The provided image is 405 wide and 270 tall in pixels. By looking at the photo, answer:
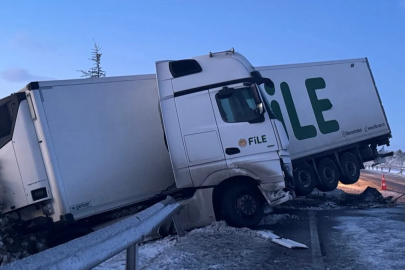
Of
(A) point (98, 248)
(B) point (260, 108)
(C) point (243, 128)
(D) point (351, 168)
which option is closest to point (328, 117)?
(D) point (351, 168)

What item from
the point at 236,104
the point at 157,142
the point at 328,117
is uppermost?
the point at 236,104

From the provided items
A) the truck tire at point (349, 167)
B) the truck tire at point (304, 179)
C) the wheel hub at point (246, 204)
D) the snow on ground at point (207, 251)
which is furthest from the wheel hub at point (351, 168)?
the snow on ground at point (207, 251)

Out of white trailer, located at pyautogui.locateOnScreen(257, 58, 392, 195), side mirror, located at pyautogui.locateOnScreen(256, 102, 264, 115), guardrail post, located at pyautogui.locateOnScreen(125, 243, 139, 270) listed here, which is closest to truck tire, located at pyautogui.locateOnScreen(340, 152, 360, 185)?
white trailer, located at pyautogui.locateOnScreen(257, 58, 392, 195)

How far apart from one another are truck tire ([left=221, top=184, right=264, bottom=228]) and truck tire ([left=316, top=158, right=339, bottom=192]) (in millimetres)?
5061

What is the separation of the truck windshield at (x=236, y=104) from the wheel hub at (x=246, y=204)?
59.6 inches

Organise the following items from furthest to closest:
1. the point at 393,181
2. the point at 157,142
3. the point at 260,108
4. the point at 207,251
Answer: the point at 393,181 < the point at 157,142 < the point at 260,108 < the point at 207,251

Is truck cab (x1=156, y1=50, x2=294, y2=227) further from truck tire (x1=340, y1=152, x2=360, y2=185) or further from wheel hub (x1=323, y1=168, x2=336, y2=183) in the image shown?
truck tire (x1=340, y1=152, x2=360, y2=185)

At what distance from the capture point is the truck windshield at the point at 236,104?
895cm

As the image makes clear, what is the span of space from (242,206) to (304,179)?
460 centimetres

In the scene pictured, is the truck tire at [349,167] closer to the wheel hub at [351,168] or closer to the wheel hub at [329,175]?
the wheel hub at [351,168]

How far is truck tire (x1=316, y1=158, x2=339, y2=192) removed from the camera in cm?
1367

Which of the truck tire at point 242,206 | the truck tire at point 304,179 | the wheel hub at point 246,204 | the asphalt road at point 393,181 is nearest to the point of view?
the truck tire at point 242,206

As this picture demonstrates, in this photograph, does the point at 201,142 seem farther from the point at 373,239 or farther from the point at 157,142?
the point at 373,239

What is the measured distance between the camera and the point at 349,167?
1470 cm
